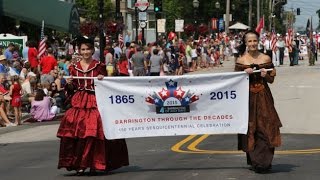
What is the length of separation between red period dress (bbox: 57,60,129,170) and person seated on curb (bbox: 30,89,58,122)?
10.3m

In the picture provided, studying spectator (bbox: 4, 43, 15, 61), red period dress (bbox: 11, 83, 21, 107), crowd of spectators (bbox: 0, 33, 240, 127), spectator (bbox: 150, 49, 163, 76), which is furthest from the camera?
spectator (bbox: 150, 49, 163, 76)

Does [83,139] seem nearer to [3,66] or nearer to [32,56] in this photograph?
[3,66]

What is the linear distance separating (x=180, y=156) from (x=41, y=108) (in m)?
9.03

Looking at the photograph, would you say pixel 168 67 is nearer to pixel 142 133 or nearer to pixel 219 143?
pixel 219 143

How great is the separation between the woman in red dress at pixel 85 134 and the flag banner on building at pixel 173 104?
1.01 ft

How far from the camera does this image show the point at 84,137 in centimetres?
956

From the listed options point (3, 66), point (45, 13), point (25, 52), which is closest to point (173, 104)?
point (3, 66)

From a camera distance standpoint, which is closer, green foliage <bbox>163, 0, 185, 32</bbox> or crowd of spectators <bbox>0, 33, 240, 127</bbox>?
crowd of spectators <bbox>0, 33, 240, 127</bbox>

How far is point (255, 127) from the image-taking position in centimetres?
973

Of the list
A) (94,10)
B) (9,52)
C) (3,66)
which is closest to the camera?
(3,66)

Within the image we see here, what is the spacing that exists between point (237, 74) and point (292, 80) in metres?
22.3

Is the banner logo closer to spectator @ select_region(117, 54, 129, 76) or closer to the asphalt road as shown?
the asphalt road

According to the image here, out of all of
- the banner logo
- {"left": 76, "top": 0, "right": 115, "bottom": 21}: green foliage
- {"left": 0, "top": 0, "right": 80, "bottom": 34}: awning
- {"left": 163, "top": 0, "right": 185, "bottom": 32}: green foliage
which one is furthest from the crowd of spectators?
{"left": 163, "top": 0, "right": 185, "bottom": 32}: green foliage

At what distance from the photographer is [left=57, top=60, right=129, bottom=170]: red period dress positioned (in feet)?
31.6
